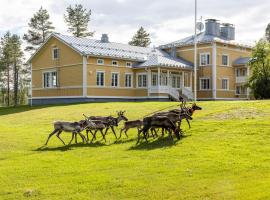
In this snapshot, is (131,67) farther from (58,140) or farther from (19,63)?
(19,63)

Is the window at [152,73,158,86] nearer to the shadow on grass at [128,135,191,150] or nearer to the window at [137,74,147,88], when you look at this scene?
the window at [137,74,147,88]

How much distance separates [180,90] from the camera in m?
50.1

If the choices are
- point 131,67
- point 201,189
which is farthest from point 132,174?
point 131,67

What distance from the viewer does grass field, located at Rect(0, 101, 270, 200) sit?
405 inches

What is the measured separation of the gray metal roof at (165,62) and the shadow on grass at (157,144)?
30.0m

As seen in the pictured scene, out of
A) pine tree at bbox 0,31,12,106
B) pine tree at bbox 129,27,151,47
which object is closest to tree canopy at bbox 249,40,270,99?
pine tree at bbox 129,27,151,47

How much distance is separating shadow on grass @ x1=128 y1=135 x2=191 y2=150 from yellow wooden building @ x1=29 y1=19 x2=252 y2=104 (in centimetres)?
2850

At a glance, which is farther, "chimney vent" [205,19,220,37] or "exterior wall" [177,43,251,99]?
"chimney vent" [205,19,220,37]

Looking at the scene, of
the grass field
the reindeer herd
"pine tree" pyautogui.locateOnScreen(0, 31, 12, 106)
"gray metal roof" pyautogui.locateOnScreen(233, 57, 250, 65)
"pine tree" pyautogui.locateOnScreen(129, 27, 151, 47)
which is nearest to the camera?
the grass field

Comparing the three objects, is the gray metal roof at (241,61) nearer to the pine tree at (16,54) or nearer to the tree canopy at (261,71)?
the tree canopy at (261,71)

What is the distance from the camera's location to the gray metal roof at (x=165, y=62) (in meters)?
47.4

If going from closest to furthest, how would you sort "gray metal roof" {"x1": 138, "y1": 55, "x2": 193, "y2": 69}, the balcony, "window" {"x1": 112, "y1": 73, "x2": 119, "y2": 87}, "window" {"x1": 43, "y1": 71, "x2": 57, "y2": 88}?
"gray metal roof" {"x1": 138, "y1": 55, "x2": 193, "y2": 69}, "window" {"x1": 112, "y1": 73, "x2": 119, "y2": 87}, "window" {"x1": 43, "y1": 71, "x2": 57, "y2": 88}, the balcony

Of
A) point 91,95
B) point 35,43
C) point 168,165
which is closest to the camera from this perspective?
point 168,165

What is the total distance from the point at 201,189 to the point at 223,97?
4450 centimetres
